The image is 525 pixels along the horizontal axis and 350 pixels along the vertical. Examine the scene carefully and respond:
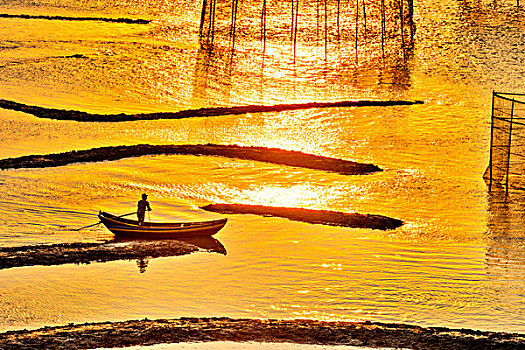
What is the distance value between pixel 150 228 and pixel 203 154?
8.87 metres

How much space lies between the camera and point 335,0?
5856cm

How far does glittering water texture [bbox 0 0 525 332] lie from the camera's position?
53.5 ft

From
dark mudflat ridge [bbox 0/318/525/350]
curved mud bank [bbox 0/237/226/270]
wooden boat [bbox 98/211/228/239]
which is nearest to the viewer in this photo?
dark mudflat ridge [bbox 0/318/525/350]

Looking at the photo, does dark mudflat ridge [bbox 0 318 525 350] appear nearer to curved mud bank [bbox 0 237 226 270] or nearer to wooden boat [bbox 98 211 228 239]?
curved mud bank [bbox 0 237 226 270]

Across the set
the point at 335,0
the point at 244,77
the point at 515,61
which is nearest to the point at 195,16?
the point at 335,0

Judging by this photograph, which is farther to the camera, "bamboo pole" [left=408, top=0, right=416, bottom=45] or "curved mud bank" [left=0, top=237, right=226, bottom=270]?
"bamboo pole" [left=408, top=0, right=416, bottom=45]

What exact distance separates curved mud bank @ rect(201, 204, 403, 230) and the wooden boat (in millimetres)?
2910

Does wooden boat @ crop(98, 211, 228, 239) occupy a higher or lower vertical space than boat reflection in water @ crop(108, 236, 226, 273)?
higher

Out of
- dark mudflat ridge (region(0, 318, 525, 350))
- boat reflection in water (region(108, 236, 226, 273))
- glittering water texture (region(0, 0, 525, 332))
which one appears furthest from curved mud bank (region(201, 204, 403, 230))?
dark mudflat ridge (region(0, 318, 525, 350))

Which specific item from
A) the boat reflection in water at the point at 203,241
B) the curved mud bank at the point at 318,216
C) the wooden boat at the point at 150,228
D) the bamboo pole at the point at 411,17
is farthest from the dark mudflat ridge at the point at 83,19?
the wooden boat at the point at 150,228

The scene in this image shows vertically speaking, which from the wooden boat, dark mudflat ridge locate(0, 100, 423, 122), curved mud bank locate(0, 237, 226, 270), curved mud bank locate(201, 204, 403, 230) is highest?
dark mudflat ridge locate(0, 100, 423, 122)

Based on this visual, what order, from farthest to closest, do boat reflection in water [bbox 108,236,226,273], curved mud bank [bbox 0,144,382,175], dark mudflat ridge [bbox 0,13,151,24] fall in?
dark mudflat ridge [bbox 0,13,151,24], curved mud bank [bbox 0,144,382,175], boat reflection in water [bbox 108,236,226,273]

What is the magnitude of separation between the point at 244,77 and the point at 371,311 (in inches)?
1006

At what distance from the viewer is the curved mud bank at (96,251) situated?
1767cm
